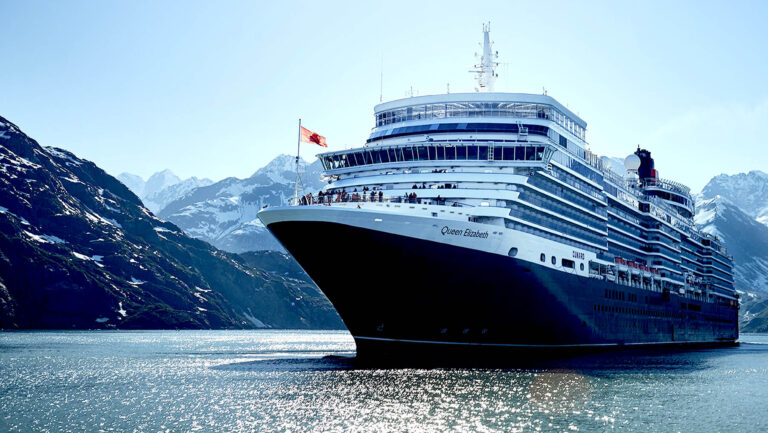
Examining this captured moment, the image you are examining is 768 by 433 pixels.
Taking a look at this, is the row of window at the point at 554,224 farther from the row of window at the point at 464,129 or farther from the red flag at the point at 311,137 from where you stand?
the red flag at the point at 311,137

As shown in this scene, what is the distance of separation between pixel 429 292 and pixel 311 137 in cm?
1421

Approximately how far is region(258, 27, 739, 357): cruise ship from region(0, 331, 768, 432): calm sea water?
436 centimetres

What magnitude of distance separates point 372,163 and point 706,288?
7081 centimetres

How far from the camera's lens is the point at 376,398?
3906 cm

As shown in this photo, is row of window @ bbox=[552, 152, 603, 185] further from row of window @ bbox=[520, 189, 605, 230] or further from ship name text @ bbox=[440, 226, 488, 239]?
ship name text @ bbox=[440, 226, 488, 239]

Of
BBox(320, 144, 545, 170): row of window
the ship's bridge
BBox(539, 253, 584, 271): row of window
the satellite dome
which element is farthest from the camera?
the satellite dome

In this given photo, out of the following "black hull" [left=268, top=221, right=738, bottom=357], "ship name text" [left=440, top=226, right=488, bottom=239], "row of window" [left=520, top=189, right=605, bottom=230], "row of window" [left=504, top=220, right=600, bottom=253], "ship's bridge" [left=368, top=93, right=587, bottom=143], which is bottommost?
"black hull" [left=268, top=221, right=738, bottom=357]

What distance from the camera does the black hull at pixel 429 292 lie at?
5000 cm

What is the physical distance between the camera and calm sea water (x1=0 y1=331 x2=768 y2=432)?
3322 cm

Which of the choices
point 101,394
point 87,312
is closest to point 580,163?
point 101,394

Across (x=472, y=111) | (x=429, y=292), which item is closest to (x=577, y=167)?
(x=472, y=111)

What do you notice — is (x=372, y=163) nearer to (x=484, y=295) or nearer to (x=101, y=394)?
(x=484, y=295)

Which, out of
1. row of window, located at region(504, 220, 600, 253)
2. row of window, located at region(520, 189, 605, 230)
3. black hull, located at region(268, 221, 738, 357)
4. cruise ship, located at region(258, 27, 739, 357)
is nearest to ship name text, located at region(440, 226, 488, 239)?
cruise ship, located at region(258, 27, 739, 357)

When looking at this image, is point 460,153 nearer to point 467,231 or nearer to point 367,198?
point 467,231
